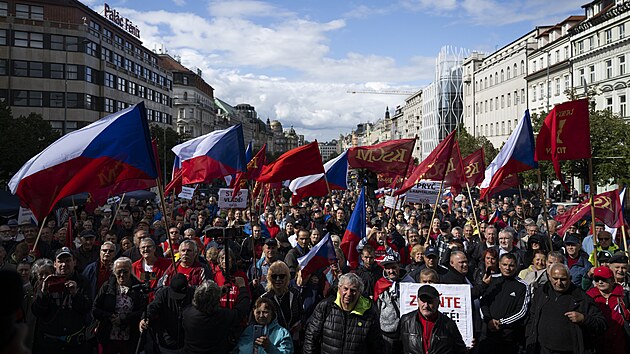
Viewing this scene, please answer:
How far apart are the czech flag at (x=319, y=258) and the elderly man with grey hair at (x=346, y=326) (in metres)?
1.91

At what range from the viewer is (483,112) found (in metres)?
74.1

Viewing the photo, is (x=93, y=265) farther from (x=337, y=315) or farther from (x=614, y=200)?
(x=614, y=200)

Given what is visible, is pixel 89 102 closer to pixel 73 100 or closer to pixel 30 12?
pixel 73 100

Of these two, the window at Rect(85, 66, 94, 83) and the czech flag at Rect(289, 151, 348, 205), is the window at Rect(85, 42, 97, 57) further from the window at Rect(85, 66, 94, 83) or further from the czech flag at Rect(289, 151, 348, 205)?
the czech flag at Rect(289, 151, 348, 205)

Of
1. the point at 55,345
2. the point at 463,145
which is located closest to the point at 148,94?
the point at 463,145

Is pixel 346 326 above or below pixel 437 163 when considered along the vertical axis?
below

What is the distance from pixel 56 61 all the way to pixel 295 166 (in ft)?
139

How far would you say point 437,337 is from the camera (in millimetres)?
5066

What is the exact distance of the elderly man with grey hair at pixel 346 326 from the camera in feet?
16.9

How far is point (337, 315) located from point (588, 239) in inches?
300

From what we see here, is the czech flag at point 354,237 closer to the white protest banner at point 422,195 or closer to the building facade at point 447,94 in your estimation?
the white protest banner at point 422,195

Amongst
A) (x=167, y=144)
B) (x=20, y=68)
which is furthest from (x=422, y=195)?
(x=167, y=144)

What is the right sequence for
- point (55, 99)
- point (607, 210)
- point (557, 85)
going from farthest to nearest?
point (557, 85)
point (55, 99)
point (607, 210)

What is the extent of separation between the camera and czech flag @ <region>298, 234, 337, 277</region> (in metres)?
7.36
